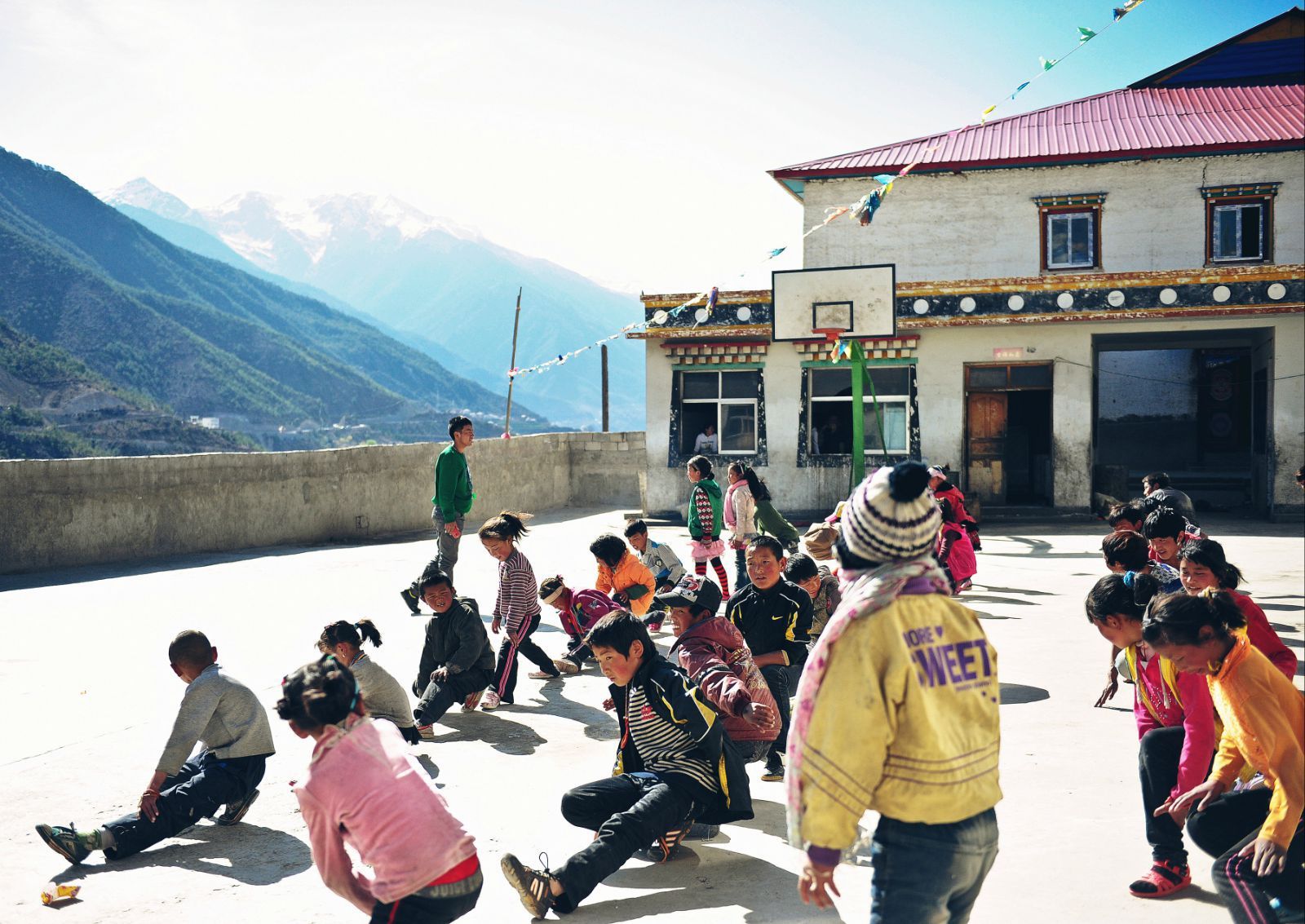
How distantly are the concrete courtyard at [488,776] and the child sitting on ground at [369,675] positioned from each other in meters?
0.38

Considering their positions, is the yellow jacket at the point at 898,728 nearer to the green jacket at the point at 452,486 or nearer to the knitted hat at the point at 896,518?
→ the knitted hat at the point at 896,518

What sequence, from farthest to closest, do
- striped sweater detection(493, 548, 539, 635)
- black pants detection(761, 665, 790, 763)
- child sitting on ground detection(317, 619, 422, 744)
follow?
striped sweater detection(493, 548, 539, 635)
child sitting on ground detection(317, 619, 422, 744)
black pants detection(761, 665, 790, 763)

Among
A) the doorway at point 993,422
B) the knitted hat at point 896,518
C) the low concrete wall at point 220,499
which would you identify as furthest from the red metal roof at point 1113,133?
the knitted hat at point 896,518

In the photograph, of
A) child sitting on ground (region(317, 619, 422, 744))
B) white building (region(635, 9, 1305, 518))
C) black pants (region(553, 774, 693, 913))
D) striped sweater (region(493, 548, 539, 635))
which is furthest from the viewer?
white building (region(635, 9, 1305, 518))

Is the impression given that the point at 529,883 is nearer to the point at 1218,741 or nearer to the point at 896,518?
the point at 896,518

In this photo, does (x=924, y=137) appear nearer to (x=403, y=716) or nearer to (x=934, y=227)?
(x=934, y=227)

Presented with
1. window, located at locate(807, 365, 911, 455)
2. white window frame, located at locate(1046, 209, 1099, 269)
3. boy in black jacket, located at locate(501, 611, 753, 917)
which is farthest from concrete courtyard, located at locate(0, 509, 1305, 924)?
white window frame, located at locate(1046, 209, 1099, 269)

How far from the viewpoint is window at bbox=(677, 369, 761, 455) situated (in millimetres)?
22953

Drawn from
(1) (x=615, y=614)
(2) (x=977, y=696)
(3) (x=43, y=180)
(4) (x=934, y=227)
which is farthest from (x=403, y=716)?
(3) (x=43, y=180)

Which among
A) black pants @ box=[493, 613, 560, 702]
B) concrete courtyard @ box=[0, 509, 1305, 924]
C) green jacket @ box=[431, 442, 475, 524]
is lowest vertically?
concrete courtyard @ box=[0, 509, 1305, 924]

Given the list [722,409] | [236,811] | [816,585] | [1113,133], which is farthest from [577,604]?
[1113,133]

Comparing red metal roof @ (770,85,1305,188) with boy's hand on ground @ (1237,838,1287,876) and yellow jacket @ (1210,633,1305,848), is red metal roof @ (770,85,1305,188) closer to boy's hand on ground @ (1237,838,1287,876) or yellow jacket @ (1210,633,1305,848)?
yellow jacket @ (1210,633,1305,848)

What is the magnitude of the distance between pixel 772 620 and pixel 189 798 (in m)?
2.90

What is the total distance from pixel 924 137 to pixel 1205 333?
7.35 meters
